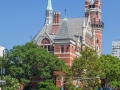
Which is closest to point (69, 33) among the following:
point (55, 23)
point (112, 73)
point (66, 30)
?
point (66, 30)

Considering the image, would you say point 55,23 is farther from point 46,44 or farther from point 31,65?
point 31,65

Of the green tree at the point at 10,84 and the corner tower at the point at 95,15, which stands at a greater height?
the corner tower at the point at 95,15

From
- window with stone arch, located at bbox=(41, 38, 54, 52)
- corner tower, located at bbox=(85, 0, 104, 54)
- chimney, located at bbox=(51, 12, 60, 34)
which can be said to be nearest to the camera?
window with stone arch, located at bbox=(41, 38, 54, 52)

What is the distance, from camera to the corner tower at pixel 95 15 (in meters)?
122

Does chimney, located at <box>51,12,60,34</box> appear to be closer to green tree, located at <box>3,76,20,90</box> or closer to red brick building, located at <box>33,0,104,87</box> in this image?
red brick building, located at <box>33,0,104,87</box>

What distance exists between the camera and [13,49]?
87.0 meters

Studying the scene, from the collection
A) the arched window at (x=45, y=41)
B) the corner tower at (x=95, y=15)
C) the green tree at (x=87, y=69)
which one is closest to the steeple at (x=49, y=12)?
the corner tower at (x=95, y=15)

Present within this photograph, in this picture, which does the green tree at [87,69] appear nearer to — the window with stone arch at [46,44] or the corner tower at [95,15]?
the window with stone arch at [46,44]

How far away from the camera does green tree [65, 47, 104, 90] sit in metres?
76.1

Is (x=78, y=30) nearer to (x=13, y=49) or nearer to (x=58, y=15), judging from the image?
(x=58, y=15)

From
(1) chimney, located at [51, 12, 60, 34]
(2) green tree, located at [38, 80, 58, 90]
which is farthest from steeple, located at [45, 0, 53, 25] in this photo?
(2) green tree, located at [38, 80, 58, 90]

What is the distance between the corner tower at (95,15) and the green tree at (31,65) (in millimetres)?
36261

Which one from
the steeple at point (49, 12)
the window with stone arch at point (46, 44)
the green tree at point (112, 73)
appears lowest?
the green tree at point (112, 73)

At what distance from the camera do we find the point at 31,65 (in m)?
85.5
